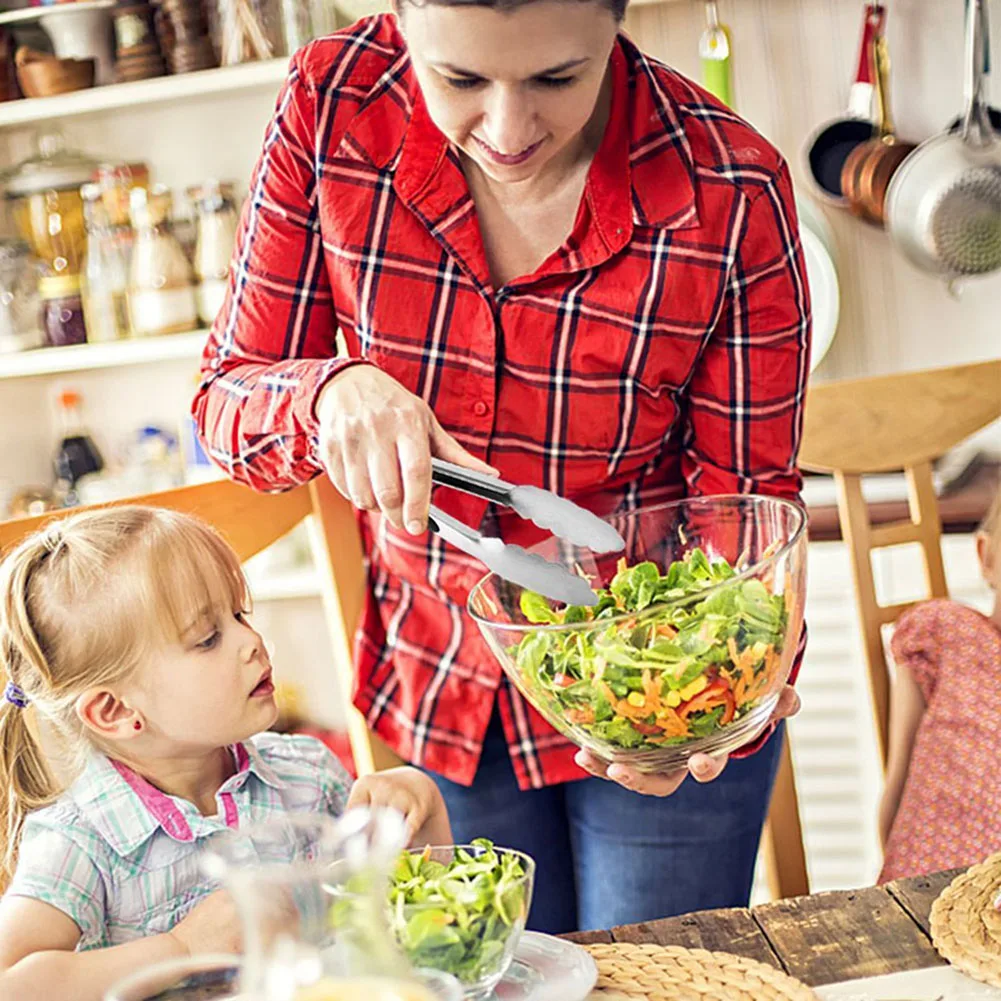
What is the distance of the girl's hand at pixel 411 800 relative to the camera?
1.19 meters

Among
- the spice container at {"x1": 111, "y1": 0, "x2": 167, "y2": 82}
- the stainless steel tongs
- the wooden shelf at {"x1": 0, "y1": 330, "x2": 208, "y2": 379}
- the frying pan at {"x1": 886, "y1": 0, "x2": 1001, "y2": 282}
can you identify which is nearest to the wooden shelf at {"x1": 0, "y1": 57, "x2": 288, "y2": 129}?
the spice container at {"x1": 111, "y1": 0, "x2": 167, "y2": 82}

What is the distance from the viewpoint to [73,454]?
8.59 ft

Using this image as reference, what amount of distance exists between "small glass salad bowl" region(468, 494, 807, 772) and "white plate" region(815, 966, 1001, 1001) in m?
0.18

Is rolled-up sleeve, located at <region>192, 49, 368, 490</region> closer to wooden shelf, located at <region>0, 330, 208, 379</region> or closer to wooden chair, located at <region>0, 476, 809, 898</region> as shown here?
wooden chair, located at <region>0, 476, 809, 898</region>

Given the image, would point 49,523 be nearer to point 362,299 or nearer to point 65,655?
point 65,655

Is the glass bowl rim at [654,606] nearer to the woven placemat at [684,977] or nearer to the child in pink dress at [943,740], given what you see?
the woven placemat at [684,977]

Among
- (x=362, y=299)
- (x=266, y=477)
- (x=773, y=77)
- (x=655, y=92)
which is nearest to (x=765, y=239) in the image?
(x=655, y=92)

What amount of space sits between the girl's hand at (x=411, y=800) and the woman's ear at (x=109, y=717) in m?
0.19

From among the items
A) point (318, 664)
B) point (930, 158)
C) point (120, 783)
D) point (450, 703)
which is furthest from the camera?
point (318, 664)

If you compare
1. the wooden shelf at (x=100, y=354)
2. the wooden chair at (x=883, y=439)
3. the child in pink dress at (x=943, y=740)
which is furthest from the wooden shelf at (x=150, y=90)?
the child in pink dress at (x=943, y=740)

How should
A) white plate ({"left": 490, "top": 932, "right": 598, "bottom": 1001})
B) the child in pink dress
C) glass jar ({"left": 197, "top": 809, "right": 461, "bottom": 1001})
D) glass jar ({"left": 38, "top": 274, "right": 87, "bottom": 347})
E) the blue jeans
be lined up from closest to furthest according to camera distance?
glass jar ({"left": 197, "top": 809, "right": 461, "bottom": 1001})
white plate ({"left": 490, "top": 932, "right": 598, "bottom": 1001})
the blue jeans
the child in pink dress
glass jar ({"left": 38, "top": 274, "right": 87, "bottom": 347})

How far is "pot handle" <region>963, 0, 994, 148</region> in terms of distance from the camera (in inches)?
78.7

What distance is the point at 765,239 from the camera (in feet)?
4.00

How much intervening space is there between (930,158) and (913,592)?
25.4 inches
